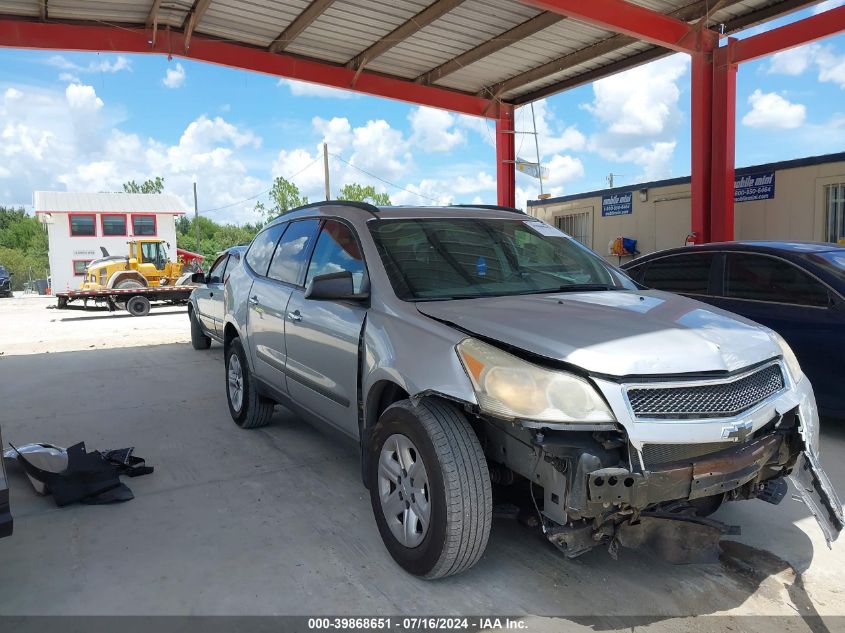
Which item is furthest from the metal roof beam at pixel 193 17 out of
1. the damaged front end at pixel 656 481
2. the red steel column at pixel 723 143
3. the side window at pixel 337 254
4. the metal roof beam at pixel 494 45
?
the damaged front end at pixel 656 481

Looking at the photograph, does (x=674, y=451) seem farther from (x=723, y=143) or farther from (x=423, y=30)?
(x=423, y=30)

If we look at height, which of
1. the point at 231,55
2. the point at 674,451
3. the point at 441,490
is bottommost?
the point at 441,490

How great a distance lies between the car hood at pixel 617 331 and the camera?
2.58 meters

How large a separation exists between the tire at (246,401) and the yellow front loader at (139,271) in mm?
17143

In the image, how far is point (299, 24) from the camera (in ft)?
37.7

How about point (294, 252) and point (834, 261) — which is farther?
point (834, 261)

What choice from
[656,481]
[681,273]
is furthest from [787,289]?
[656,481]

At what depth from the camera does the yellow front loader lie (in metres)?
21.3

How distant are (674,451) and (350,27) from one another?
11206mm

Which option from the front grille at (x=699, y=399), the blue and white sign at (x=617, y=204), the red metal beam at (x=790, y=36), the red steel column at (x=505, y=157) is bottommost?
the front grille at (x=699, y=399)

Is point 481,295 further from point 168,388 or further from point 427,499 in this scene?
point 168,388

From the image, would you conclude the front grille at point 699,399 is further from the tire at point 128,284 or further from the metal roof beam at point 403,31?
the tire at point 128,284

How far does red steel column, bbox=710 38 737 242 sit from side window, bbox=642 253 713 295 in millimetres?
5618

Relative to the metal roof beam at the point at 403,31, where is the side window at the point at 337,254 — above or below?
below
